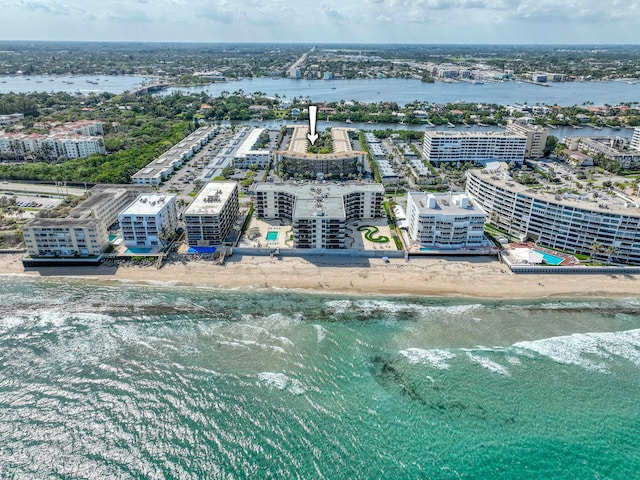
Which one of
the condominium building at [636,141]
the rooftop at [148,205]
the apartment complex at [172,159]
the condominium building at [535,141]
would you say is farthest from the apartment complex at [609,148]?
the rooftop at [148,205]

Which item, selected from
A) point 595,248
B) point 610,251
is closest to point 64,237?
point 595,248

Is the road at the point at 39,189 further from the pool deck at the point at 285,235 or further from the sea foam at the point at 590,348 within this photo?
the sea foam at the point at 590,348

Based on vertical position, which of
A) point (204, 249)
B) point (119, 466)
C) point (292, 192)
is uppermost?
point (292, 192)

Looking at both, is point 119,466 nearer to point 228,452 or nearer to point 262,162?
point 228,452

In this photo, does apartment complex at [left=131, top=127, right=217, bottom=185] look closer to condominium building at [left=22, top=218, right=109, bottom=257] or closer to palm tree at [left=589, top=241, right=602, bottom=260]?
condominium building at [left=22, top=218, right=109, bottom=257]

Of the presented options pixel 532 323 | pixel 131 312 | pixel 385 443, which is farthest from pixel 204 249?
pixel 532 323

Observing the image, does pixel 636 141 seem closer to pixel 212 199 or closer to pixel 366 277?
pixel 366 277
